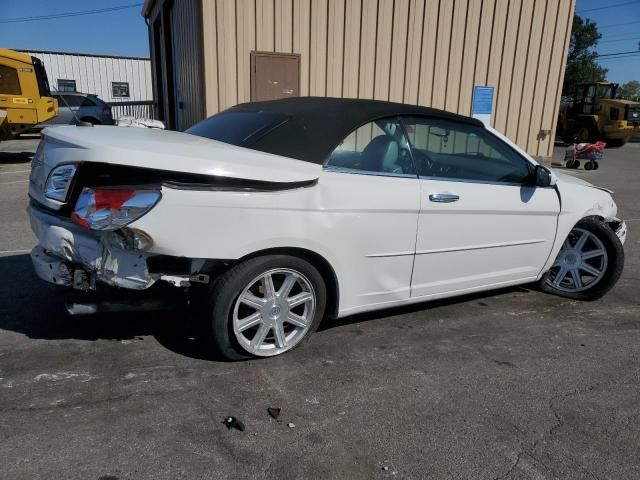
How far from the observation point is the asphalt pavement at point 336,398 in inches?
86.1

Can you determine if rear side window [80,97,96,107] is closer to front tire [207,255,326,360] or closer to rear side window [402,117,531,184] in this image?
rear side window [402,117,531,184]

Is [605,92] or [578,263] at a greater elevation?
[605,92]

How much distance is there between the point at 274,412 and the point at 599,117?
2701cm

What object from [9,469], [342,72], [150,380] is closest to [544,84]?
[342,72]

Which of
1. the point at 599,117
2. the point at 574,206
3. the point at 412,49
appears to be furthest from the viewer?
the point at 599,117

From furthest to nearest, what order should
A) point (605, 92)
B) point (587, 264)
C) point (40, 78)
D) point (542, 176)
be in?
point (605, 92)
point (40, 78)
point (587, 264)
point (542, 176)

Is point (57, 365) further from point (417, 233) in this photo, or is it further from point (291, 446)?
point (417, 233)

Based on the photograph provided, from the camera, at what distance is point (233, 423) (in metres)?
2.43

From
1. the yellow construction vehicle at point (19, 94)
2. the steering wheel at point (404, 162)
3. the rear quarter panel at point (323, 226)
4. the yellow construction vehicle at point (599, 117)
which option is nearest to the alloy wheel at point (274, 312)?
the rear quarter panel at point (323, 226)

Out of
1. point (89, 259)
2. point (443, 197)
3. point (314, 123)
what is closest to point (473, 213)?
point (443, 197)

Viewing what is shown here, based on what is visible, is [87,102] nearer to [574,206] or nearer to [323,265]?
[323,265]

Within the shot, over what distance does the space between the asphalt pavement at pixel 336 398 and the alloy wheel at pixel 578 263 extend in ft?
1.28

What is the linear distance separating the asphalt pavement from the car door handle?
0.92m

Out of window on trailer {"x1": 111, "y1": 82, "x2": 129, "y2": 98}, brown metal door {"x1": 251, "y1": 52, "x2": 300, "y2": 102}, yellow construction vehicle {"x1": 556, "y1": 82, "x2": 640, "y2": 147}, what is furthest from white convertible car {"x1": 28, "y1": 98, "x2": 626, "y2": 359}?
window on trailer {"x1": 111, "y1": 82, "x2": 129, "y2": 98}
